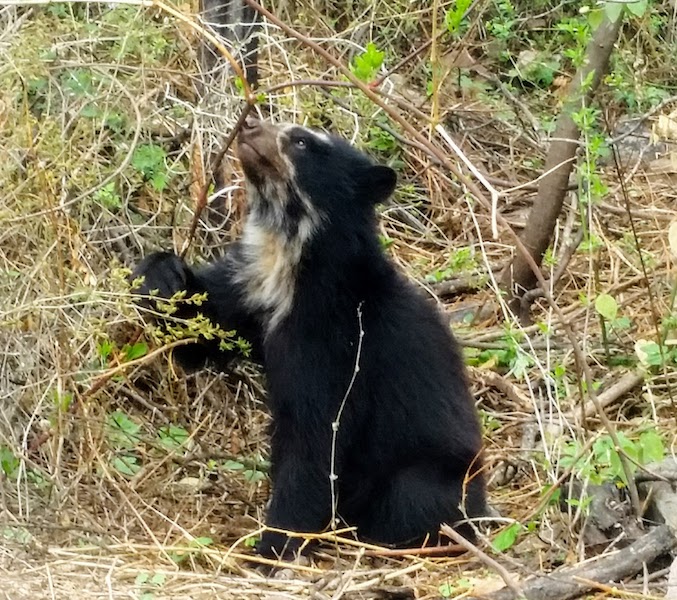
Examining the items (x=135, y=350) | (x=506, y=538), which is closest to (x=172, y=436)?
(x=135, y=350)

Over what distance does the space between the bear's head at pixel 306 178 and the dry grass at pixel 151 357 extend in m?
0.48

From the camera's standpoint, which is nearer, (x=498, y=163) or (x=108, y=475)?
(x=108, y=475)

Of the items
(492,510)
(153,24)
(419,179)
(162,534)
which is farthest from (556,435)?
(419,179)

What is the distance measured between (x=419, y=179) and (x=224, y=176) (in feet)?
7.81

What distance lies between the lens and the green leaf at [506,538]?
426 centimetres

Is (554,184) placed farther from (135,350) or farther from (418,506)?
(135,350)

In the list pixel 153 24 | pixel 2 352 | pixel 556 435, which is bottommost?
pixel 556 435

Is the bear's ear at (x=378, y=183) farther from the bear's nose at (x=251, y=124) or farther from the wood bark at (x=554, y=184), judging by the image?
the wood bark at (x=554, y=184)

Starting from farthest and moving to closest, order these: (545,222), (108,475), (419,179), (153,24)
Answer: (419,179), (545,222), (153,24), (108,475)

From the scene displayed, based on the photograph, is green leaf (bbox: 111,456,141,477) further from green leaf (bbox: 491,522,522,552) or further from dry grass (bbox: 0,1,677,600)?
green leaf (bbox: 491,522,522,552)

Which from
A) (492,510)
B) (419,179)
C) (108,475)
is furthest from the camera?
(419,179)

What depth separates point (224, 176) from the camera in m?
5.80

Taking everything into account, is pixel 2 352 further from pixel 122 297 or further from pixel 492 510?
pixel 492 510

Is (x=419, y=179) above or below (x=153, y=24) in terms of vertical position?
below
